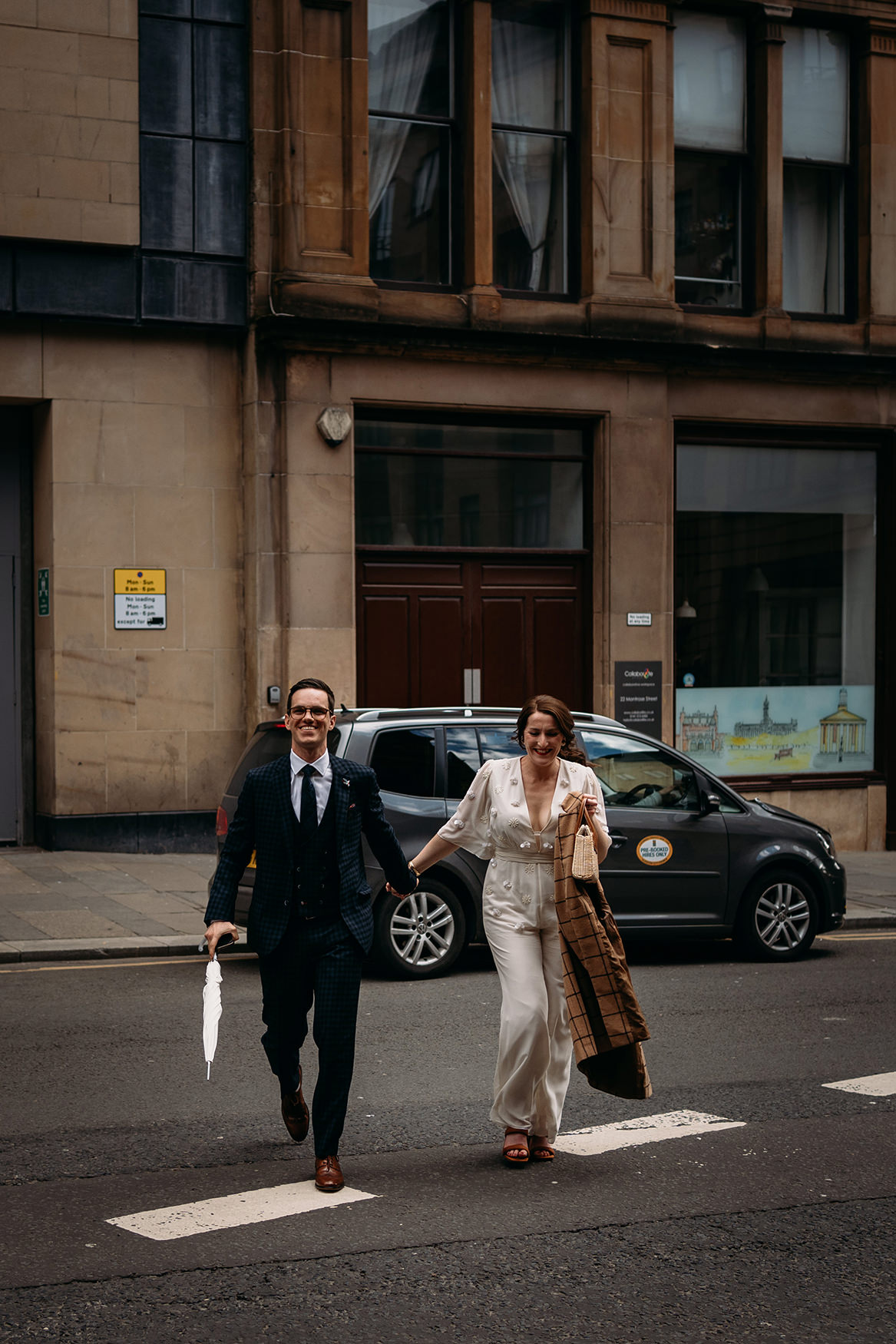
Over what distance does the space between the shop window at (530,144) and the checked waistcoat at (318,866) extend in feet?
39.7

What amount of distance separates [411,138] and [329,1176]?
518 inches

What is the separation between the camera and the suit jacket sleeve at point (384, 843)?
607cm

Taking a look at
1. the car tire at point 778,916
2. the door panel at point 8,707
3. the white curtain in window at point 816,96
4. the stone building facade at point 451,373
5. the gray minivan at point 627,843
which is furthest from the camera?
the white curtain in window at point 816,96

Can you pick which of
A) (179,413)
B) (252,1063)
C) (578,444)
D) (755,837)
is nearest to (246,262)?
(179,413)

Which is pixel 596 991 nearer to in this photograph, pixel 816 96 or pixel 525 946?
pixel 525 946

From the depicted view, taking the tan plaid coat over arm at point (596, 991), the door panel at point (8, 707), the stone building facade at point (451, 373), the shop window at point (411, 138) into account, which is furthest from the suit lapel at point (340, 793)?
the shop window at point (411, 138)

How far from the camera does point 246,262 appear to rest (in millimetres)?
15820

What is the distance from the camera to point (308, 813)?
5910 millimetres

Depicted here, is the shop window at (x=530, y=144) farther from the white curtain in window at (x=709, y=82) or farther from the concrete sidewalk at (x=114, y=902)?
the concrete sidewalk at (x=114, y=902)

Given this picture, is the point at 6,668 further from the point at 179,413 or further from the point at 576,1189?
the point at 576,1189

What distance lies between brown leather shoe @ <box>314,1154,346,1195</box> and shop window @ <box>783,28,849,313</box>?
14677 mm

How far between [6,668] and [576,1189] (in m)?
11.4

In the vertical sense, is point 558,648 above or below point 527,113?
below

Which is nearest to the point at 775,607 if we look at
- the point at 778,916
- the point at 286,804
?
the point at 778,916
